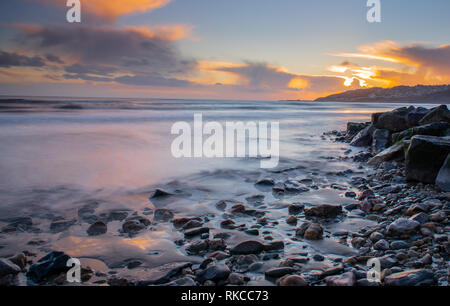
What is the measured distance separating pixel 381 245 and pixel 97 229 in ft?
10.4

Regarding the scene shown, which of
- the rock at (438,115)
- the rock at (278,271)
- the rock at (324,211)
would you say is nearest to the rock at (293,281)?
the rock at (278,271)

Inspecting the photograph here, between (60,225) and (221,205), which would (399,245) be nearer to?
(221,205)

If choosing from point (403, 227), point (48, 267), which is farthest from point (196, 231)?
point (403, 227)

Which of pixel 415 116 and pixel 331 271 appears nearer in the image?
pixel 331 271

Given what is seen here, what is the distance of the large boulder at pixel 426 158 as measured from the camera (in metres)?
4.77

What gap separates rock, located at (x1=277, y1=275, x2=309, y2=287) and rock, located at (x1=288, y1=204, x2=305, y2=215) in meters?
1.67

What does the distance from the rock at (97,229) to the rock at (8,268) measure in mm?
869

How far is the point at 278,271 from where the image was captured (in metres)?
2.48

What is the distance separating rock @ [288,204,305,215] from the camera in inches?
157

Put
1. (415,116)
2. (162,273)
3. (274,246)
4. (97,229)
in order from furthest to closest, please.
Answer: (415,116) → (97,229) → (274,246) → (162,273)

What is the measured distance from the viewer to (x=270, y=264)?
2.66m
